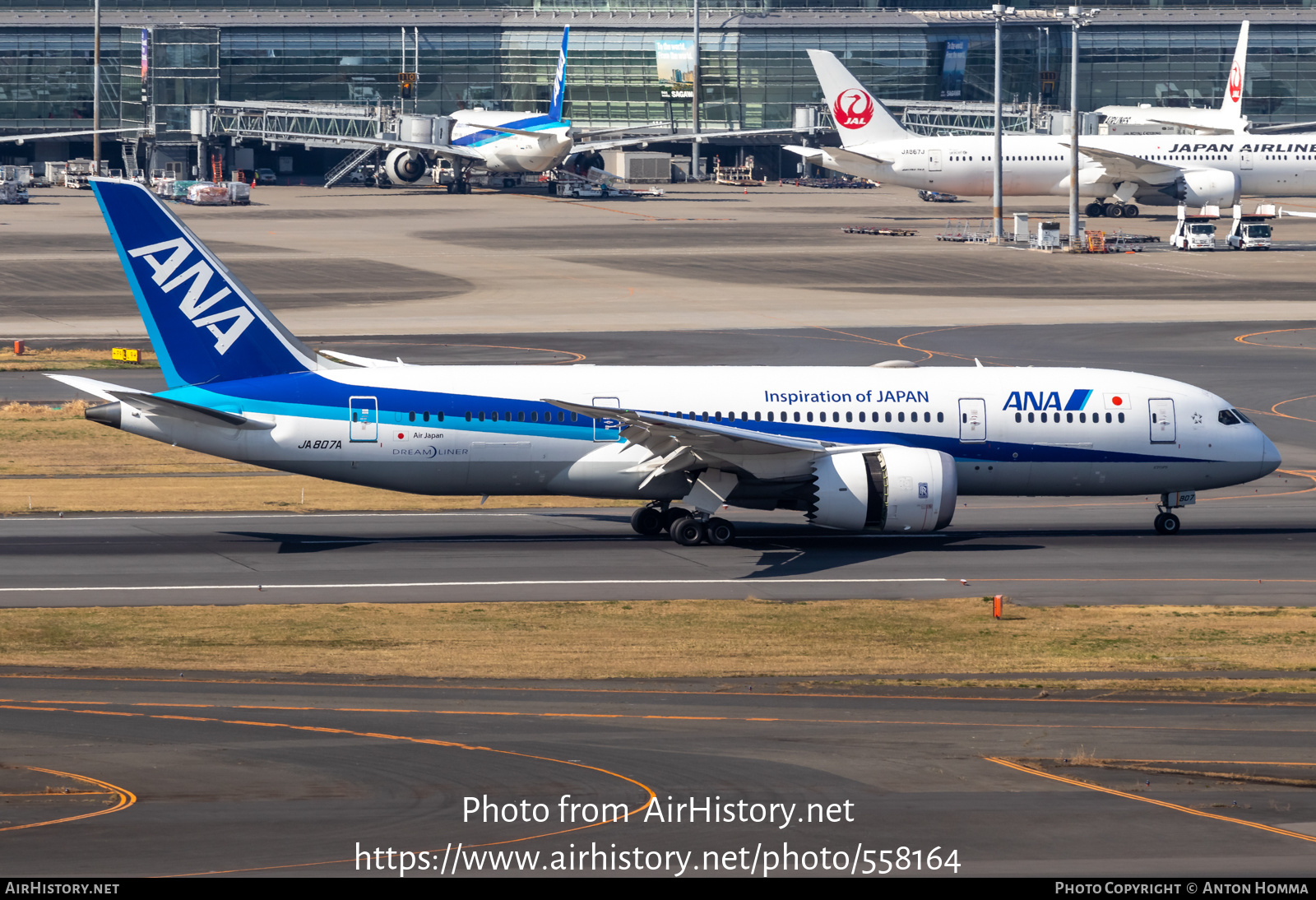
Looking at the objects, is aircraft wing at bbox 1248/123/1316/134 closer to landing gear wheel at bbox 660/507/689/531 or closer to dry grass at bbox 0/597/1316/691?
landing gear wheel at bbox 660/507/689/531

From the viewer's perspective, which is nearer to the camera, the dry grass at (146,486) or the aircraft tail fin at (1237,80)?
the dry grass at (146,486)

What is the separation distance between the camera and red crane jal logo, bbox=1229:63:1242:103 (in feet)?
499

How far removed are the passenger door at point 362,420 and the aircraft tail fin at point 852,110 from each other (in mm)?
100324

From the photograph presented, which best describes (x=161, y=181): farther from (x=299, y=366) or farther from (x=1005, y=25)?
(x=299, y=366)

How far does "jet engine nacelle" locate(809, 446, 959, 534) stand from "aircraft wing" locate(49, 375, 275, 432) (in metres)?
13.5

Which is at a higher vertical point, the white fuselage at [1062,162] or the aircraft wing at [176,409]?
the white fuselage at [1062,162]

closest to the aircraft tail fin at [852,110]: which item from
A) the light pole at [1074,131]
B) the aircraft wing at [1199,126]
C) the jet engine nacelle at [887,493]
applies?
the light pole at [1074,131]

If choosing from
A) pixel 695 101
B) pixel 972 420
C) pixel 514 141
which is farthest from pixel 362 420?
pixel 695 101

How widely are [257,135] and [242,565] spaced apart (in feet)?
468

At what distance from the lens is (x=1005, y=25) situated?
188875mm

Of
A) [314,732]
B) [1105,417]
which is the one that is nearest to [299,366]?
[314,732]

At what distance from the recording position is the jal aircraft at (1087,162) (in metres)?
132

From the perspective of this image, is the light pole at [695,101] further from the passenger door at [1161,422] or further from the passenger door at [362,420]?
the passenger door at [362,420]

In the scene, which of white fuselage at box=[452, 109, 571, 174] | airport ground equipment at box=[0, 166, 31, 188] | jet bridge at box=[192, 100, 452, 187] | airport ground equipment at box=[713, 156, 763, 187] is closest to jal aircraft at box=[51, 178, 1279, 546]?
white fuselage at box=[452, 109, 571, 174]
